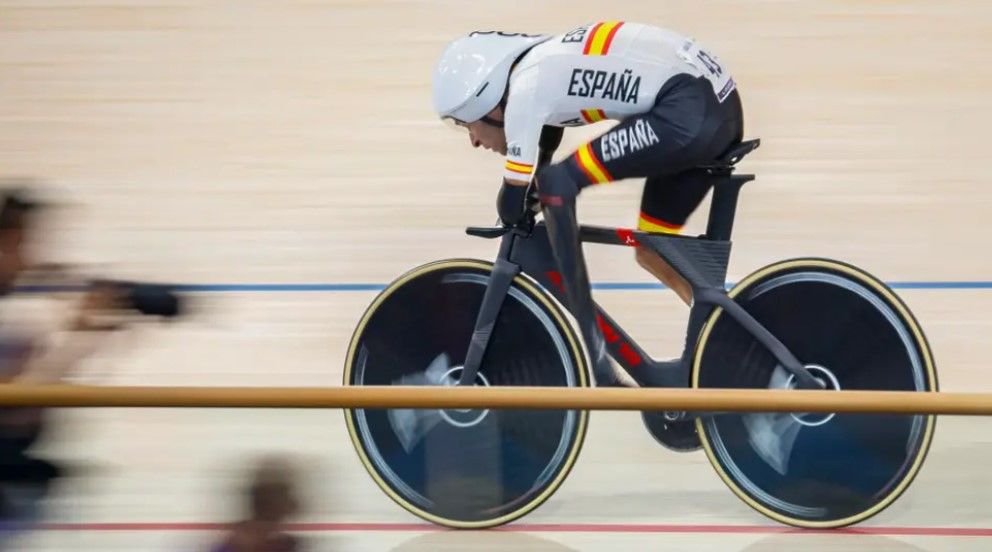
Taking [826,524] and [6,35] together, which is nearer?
[826,524]

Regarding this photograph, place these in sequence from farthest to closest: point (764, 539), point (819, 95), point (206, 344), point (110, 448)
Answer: point (819, 95) < point (206, 344) < point (764, 539) < point (110, 448)

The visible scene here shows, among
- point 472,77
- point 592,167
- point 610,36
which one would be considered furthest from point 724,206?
point 472,77

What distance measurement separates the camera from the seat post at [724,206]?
288cm

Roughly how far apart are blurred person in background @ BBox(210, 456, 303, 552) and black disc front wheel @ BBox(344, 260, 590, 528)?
115mm

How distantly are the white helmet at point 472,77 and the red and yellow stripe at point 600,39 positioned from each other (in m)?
0.11

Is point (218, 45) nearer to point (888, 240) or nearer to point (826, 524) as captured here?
point (888, 240)

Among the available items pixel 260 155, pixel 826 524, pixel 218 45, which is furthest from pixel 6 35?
pixel 826 524

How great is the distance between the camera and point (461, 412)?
198 cm

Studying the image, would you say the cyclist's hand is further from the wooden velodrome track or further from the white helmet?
the wooden velodrome track

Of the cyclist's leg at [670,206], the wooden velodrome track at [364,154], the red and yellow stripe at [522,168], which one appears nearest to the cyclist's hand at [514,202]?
the red and yellow stripe at [522,168]

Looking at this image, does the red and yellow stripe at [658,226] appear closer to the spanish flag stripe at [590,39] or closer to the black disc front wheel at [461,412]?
the black disc front wheel at [461,412]

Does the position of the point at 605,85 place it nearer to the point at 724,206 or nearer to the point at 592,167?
the point at 592,167

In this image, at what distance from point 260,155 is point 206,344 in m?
0.99

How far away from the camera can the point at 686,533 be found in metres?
2.17
